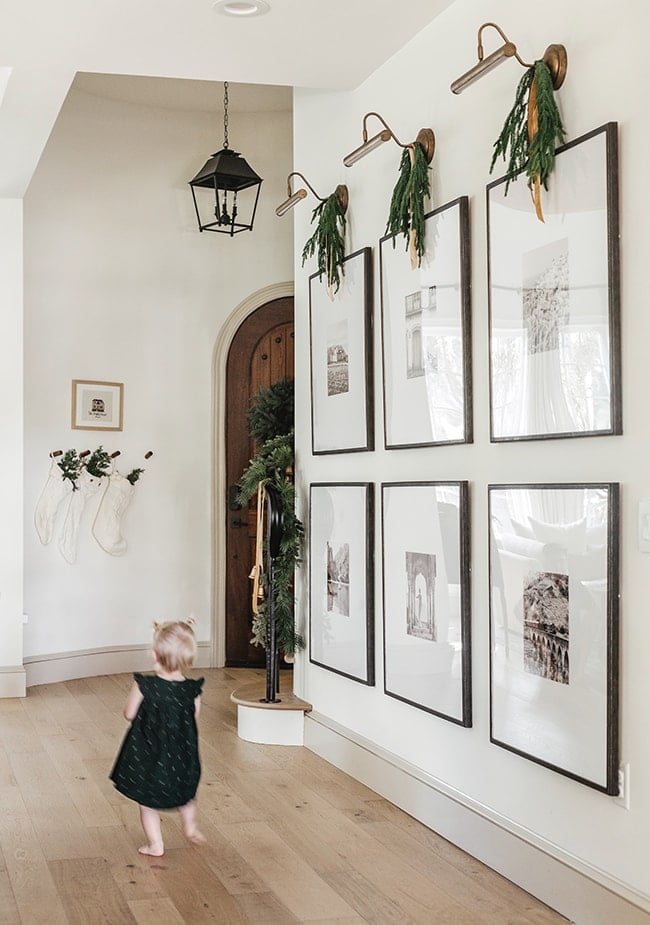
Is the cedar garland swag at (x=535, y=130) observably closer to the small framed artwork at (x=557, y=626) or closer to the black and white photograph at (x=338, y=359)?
the small framed artwork at (x=557, y=626)

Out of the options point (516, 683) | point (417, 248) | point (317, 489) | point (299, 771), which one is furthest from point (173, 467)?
point (516, 683)

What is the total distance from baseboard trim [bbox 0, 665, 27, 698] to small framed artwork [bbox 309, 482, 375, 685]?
6.90 ft

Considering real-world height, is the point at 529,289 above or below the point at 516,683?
above

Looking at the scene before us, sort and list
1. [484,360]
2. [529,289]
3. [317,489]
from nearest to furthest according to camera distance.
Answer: [529,289], [484,360], [317,489]

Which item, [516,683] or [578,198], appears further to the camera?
[516,683]

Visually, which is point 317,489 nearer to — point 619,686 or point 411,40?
point 411,40

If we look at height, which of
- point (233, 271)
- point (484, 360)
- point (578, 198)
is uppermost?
point (233, 271)

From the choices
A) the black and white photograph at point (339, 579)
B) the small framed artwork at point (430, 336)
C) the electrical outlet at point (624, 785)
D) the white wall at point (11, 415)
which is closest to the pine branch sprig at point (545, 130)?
the small framed artwork at point (430, 336)

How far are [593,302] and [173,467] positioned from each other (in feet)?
15.2

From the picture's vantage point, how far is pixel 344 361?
4637 millimetres

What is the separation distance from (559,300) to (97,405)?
4419mm

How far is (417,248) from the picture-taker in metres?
3.87

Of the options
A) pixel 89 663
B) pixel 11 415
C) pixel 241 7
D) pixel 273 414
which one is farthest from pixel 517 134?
pixel 89 663

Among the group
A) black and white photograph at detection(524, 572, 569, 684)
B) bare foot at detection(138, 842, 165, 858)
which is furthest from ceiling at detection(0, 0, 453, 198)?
bare foot at detection(138, 842, 165, 858)
